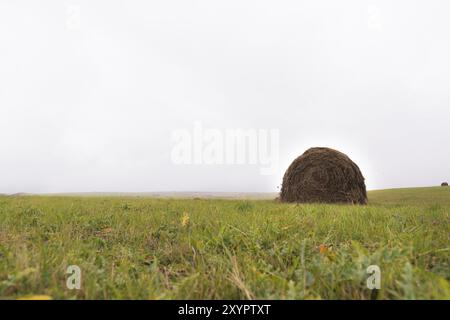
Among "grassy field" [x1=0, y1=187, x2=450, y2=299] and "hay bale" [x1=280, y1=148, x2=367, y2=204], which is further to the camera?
"hay bale" [x1=280, y1=148, x2=367, y2=204]

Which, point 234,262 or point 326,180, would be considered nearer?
point 234,262

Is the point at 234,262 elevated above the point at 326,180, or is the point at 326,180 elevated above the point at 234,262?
the point at 326,180

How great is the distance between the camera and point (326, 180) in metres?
15.4

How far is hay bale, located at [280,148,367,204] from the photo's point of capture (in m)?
15.1

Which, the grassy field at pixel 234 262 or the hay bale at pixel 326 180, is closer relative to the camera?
the grassy field at pixel 234 262

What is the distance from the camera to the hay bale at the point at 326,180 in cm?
1510
